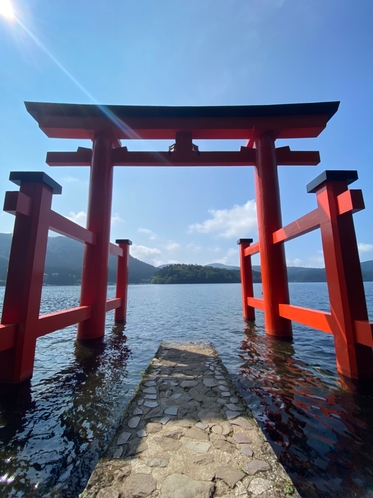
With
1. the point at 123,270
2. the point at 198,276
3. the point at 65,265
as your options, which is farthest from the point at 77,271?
the point at 123,270

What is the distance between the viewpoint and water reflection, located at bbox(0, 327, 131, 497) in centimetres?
198

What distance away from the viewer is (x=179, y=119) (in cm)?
711

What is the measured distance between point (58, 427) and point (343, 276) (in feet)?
15.7

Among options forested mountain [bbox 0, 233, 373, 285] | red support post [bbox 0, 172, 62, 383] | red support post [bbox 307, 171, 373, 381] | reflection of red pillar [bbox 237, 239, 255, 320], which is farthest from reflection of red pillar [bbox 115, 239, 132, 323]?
forested mountain [bbox 0, 233, 373, 285]

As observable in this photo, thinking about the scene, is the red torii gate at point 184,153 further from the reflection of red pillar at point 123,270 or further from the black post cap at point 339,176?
the reflection of red pillar at point 123,270

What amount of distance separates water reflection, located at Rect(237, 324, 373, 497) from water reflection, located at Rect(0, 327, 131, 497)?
6.41 ft

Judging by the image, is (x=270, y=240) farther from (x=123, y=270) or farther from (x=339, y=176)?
(x=123, y=270)

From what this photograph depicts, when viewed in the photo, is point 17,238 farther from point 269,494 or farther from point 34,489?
point 269,494

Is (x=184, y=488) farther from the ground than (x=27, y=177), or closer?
closer

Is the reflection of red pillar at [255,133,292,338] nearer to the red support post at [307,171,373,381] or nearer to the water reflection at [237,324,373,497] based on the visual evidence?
the water reflection at [237,324,373,497]

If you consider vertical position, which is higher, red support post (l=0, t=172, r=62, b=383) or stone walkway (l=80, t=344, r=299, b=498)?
red support post (l=0, t=172, r=62, b=383)

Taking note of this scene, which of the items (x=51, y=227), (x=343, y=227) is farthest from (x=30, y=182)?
(x=343, y=227)

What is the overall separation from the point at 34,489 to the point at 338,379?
456cm

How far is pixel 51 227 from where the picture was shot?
464 centimetres
